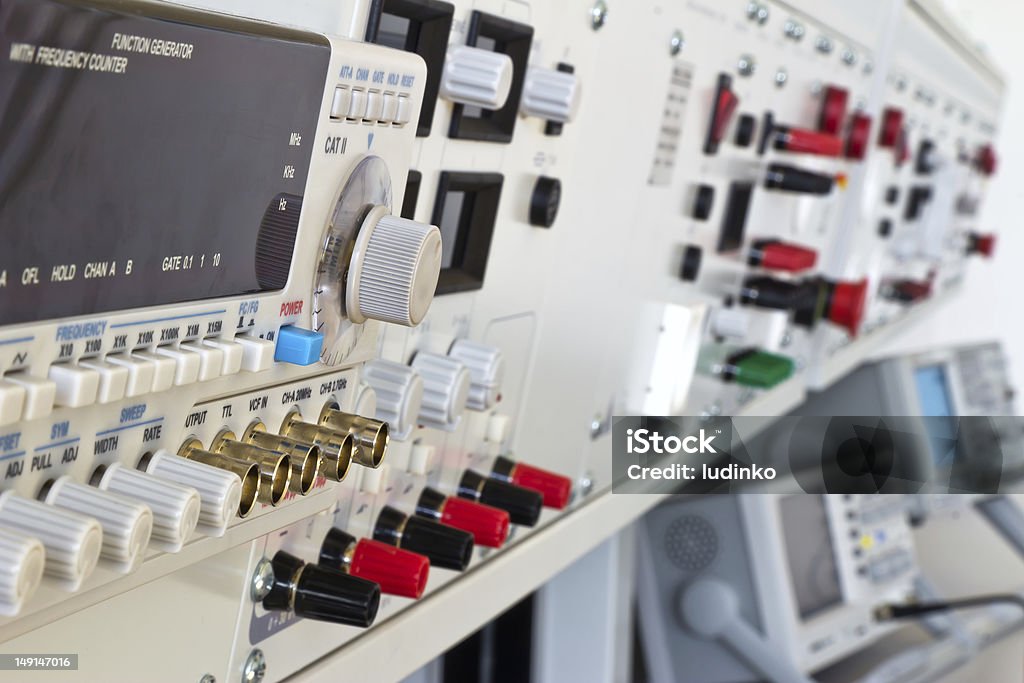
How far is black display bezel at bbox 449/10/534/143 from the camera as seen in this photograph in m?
0.60

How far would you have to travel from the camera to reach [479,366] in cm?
66

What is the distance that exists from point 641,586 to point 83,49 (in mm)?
1716

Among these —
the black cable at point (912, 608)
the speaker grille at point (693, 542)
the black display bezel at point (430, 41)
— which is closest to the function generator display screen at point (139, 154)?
the black display bezel at point (430, 41)

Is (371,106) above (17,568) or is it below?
above

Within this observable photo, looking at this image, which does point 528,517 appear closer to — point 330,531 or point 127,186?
point 330,531

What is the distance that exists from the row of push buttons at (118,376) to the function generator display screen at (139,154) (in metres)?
0.02

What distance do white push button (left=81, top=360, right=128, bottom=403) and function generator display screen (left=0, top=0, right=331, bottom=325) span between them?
16 mm

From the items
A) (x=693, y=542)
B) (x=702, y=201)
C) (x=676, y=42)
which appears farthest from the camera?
(x=693, y=542)

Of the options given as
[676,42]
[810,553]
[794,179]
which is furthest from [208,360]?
[810,553]

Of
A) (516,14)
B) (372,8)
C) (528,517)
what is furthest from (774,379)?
(372,8)

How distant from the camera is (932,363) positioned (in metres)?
2.72

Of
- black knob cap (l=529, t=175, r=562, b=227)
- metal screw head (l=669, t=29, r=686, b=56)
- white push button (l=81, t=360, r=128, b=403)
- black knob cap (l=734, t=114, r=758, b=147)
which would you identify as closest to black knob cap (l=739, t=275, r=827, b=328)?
black knob cap (l=734, t=114, r=758, b=147)

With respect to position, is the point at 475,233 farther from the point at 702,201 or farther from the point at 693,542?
the point at 693,542

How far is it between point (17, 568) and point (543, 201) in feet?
1.61
